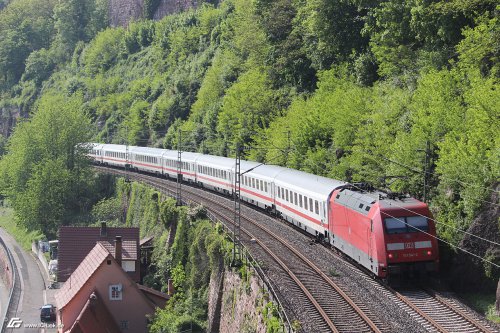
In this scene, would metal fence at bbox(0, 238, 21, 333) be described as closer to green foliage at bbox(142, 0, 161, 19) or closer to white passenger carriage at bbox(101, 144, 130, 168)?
white passenger carriage at bbox(101, 144, 130, 168)

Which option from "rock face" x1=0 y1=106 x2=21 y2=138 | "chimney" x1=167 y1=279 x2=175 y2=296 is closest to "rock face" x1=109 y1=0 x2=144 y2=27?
"rock face" x1=0 y1=106 x2=21 y2=138

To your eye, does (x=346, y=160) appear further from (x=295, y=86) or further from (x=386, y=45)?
(x=295, y=86)

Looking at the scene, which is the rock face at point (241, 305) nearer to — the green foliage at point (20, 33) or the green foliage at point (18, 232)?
the green foliage at point (18, 232)

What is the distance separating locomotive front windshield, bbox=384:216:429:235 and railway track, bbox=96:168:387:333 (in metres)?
2.81

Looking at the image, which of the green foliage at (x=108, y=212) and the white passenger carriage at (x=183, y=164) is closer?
the white passenger carriage at (x=183, y=164)

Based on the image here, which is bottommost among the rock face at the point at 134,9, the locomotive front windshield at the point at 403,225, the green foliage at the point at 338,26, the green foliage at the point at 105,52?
the locomotive front windshield at the point at 403,225

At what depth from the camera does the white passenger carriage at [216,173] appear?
5701 cm

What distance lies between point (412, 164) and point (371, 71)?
20921 millimetres

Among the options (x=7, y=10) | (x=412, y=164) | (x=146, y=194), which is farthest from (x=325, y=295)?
(x=7, y=10)

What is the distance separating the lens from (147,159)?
8375 cm

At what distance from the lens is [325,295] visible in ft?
86.2

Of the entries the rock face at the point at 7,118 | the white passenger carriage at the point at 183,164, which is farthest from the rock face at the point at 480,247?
the rock face at the point at 7,118

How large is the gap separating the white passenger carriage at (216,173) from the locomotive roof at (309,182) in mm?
11805

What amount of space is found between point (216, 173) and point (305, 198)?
924 inches
